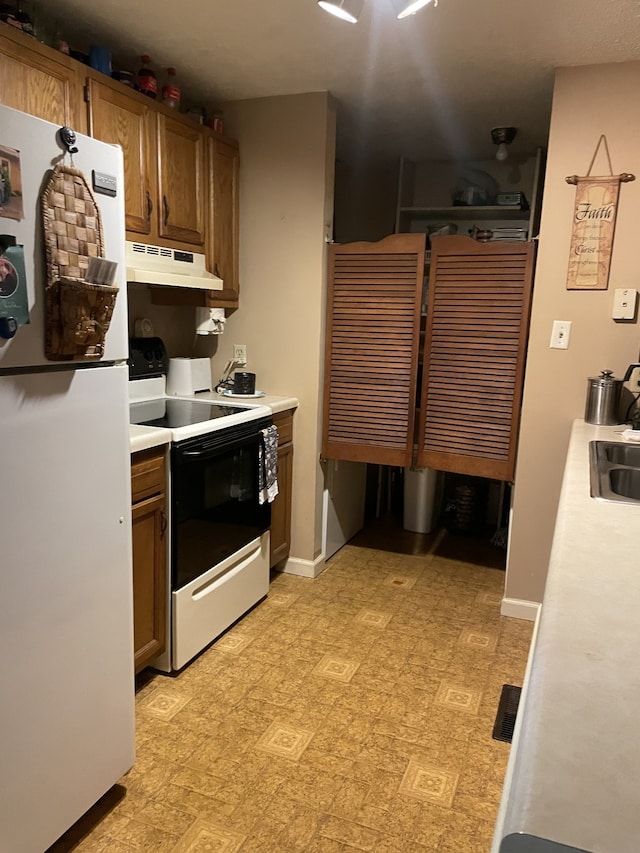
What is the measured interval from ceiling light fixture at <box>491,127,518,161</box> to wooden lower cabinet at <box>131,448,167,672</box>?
8.23 feet

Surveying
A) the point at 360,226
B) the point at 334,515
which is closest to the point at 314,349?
the point at 334,515

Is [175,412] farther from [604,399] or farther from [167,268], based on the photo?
[604,399]

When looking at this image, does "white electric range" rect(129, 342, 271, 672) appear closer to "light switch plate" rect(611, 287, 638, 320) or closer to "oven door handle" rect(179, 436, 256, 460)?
"oven door handle" rect(179, 436, 256, 460)

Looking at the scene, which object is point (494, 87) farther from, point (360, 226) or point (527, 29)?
point (360, 226)

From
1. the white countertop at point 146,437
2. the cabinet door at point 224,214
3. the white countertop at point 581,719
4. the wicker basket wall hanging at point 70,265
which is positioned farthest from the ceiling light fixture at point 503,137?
the white countertop at point 581,719

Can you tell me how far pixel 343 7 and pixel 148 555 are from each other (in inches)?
68.6

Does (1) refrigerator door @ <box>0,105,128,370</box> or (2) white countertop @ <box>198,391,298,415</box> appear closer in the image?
(1) refrigerator door @ <box>0,105,128,370</box>

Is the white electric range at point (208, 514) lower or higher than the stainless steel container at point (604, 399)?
lower

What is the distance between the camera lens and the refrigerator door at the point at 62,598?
4.28 ft

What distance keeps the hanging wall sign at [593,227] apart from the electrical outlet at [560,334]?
156 millimetres

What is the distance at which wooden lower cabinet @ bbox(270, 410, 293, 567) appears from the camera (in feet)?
9.93

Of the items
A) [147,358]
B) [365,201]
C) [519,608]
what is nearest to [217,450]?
[147,358]

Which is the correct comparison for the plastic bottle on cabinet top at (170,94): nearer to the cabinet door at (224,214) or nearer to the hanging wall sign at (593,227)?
the cabinet door at (224,214)

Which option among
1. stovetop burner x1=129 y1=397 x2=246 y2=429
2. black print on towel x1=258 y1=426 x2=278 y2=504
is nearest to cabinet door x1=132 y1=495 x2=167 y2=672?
stovetop burner x1=129 y1=397 x2=246 y2=429
